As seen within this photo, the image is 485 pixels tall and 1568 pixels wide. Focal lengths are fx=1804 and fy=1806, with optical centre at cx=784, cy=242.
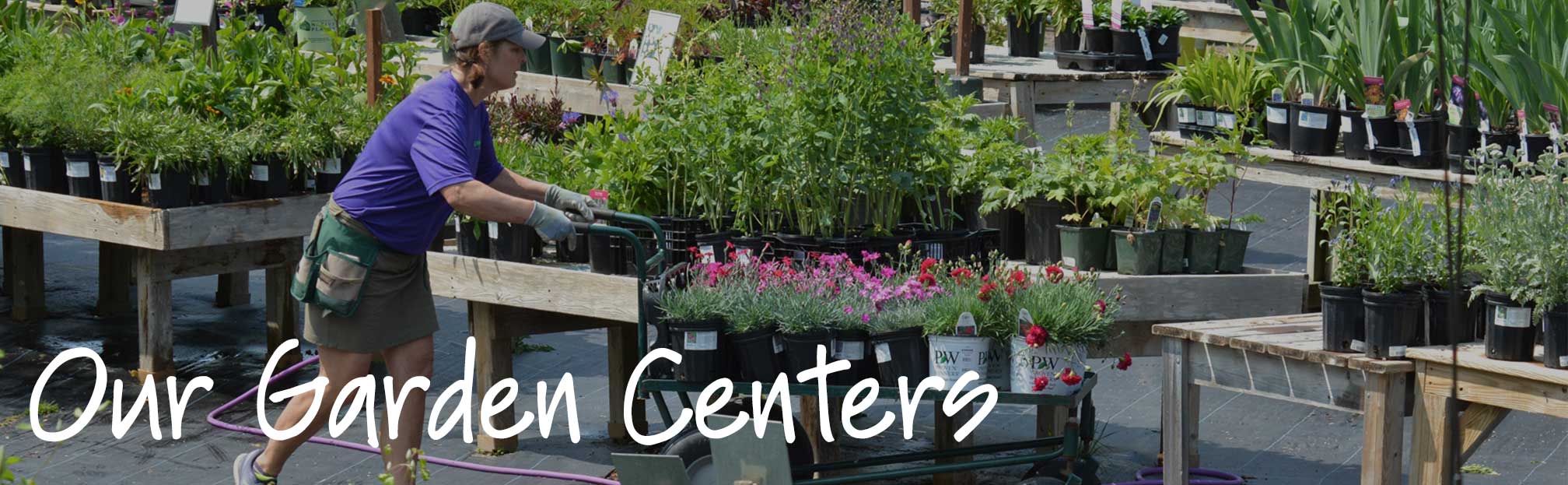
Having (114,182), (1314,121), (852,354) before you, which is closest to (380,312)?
(852,354)

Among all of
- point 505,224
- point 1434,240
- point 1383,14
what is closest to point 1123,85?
point 1383,14

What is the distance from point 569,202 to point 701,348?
0.46 metres

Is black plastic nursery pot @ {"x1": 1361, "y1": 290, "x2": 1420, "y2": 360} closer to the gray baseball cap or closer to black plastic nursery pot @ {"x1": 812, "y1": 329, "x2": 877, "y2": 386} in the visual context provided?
black plastic nursery pot @ {"x1": 812, "y1": 329, "x2": 877, "y2": 386}

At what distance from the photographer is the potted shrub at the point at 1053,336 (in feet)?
12.3

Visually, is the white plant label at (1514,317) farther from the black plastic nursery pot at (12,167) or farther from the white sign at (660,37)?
the black plastic nursery pot at (12,167)

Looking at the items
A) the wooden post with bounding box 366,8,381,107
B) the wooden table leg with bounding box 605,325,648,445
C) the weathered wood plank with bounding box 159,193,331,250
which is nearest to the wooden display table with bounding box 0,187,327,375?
the weathered wood plank with bounding box 159,193,331,250

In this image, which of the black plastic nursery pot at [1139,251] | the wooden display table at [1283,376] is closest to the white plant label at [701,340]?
the wooden display table at [1283,376]

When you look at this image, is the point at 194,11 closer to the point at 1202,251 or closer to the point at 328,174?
the point at 328,174

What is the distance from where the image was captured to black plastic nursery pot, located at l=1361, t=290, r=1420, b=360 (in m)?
3.52

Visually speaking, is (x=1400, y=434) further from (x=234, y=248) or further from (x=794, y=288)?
(x=234, y=248)

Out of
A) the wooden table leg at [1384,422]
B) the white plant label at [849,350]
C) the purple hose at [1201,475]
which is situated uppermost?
the white plant label at [849,350]

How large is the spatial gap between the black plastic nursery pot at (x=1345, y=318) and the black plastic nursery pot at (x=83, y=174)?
3.91 meters

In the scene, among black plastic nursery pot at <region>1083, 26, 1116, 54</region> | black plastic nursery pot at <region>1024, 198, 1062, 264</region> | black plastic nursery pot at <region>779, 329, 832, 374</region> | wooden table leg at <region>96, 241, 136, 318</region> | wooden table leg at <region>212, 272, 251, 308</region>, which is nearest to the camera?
black plastic nursery pot at <region>779, 329, 832, 374</region>

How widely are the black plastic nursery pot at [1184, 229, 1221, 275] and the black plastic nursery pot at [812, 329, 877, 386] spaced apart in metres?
1.07
